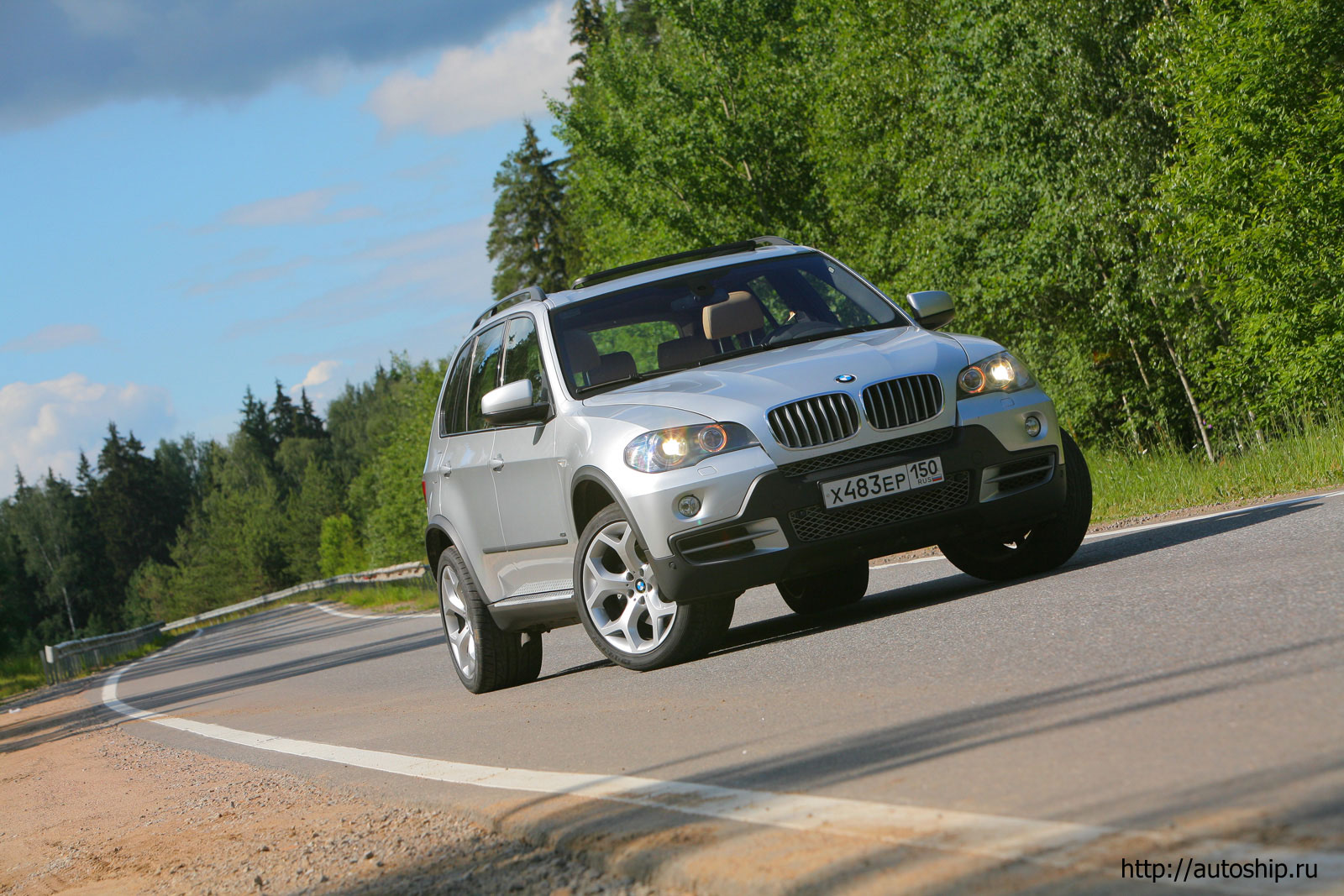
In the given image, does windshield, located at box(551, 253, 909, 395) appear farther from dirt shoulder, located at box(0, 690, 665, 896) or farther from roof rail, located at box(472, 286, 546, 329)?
dirt shoulder, located at box(0, 690, 665, 896)

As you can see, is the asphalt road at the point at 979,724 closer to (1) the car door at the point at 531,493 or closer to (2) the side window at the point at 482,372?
(1) the car door at the point at 531,493

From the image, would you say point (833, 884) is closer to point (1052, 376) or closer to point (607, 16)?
point (1052, 376)

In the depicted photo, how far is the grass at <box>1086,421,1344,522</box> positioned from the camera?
11.2 metres

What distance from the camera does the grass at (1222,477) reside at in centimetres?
1122

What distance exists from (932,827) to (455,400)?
623 cm

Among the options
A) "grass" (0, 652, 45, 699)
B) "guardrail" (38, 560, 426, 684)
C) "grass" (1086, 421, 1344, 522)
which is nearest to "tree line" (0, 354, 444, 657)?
"guardrail" (38, 560, 426, 684)

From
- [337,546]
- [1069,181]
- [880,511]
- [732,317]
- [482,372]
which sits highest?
[1069,181]

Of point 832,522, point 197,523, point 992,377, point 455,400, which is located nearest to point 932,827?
point 832,522

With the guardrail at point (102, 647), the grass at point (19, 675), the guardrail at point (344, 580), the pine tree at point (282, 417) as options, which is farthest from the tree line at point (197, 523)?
the grass at point (19, 675)

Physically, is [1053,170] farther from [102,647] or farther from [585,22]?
[585,22]

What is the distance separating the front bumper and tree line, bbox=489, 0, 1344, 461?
36.9 feet

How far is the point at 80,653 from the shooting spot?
32500 millimetres

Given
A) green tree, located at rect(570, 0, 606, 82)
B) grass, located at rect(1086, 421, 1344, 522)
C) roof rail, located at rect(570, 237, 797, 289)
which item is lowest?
grass, located at rect(1086, 421, 1344, 522)

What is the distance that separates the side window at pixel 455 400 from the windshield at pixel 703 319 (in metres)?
1.31
